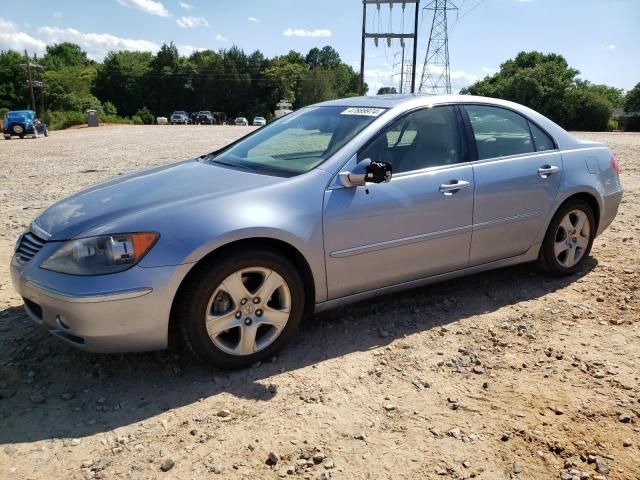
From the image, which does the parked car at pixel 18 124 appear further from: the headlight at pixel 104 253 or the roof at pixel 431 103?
the headlight at pixel 104 253

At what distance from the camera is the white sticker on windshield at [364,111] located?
385 centimetres

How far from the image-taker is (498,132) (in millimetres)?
4281

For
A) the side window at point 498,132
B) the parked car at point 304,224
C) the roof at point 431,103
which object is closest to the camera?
the parked car at point 304,224

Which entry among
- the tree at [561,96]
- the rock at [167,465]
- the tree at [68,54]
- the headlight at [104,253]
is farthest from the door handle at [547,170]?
the tree at [68,54]

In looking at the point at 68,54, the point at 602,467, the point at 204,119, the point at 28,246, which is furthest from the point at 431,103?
the point at 68,54

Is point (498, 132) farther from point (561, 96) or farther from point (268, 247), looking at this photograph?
point (561, 96)

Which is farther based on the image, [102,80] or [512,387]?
[102,80]

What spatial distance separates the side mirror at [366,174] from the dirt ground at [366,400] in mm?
1040

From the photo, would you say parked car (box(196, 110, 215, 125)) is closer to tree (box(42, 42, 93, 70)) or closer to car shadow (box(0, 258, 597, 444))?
tree (box(42, 42, 93, 70))

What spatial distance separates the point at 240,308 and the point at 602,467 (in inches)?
75.8

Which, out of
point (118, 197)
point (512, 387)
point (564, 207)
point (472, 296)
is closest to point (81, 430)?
point (118, 197)

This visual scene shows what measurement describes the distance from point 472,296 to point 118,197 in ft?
9.01

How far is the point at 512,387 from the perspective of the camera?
10.1ft

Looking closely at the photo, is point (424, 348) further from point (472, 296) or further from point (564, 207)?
point (564, 207)
